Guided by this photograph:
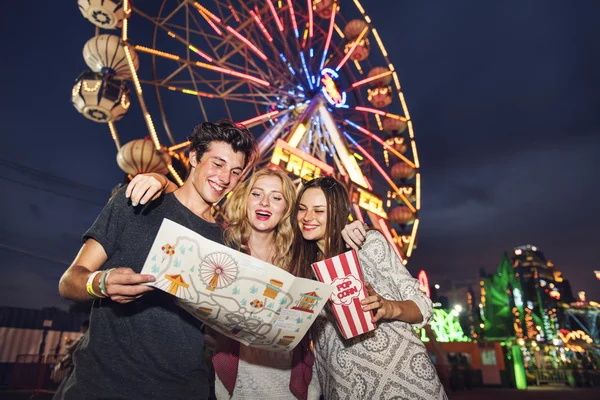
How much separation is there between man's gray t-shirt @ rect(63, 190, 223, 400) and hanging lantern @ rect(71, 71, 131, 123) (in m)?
7.11

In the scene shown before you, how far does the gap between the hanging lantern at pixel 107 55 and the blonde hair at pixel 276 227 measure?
279 inches

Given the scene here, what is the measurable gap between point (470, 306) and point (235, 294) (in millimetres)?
118376

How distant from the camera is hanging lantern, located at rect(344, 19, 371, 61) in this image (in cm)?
1437

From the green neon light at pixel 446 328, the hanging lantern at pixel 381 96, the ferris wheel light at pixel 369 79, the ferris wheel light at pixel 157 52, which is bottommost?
the green neon light at pixel 446 328

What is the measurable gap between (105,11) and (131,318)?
8.98m

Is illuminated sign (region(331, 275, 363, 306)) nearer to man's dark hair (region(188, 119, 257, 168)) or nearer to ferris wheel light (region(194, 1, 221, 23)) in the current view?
man's dark hair (region(188, 119, 257, 168))

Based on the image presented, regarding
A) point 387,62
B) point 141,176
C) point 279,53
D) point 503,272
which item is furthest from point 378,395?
point 503,272

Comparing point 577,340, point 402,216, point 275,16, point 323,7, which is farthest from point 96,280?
point 577,340

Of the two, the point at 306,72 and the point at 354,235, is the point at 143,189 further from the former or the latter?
the point at 306,72

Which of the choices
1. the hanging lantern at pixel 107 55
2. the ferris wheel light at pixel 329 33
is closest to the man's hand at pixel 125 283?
the hanging lantern at pixel 107 55

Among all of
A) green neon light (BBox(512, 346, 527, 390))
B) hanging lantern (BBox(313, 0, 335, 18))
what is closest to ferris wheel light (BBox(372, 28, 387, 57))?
hanging lantern (BBox(313, 0, 335, 18))

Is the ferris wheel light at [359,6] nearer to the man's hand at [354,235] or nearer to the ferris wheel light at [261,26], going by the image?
the ferris wheel light at [261,26]

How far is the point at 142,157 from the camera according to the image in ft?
28.5

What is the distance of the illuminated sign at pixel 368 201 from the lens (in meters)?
12.7
